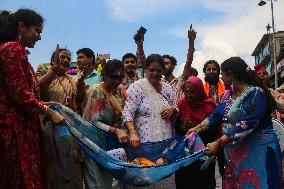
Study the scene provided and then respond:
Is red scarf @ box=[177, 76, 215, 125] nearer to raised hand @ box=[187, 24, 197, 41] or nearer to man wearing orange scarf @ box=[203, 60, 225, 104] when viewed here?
raised hand @ box=[187, 24, 197, 41]

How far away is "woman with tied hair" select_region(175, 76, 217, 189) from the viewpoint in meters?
5.53

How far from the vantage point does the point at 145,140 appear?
16.4 feet

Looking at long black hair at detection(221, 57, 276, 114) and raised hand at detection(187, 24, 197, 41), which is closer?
long black hair at detection(221, 57, 276, 114)

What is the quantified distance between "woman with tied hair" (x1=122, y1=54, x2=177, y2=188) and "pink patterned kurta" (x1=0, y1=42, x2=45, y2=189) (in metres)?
1.38

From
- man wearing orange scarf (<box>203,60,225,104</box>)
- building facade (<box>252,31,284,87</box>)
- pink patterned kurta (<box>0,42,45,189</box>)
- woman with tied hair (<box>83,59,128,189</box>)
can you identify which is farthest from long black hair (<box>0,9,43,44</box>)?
building facade (<box>252,31,284,87</box>)

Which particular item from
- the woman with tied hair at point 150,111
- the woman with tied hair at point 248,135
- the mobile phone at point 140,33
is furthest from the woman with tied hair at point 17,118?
the mobile phone at point 140,33

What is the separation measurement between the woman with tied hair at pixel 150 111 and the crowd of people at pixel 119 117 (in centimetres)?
1

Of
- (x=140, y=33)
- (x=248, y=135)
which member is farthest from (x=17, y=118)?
(x=140, y=33)

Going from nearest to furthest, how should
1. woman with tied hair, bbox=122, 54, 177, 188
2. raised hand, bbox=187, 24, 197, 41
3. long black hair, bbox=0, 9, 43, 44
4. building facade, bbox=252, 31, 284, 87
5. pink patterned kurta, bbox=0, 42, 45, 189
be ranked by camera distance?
pink patterned kurta, bbox=0, 42, 45, 189
long black hair, bbox=0, 9, 43, 44
woman with tied hair, bbox=122, 54, 177, 188
raised hand, bbox=187, 24, 197, 41
building facade, bbox=252, 31, 284, 87

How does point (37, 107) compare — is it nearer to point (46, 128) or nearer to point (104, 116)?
point (46, 128)

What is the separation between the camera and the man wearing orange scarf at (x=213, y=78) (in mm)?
6648

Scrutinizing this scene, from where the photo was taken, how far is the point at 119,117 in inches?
200

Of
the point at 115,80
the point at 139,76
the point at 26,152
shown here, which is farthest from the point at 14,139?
the point at 139,76

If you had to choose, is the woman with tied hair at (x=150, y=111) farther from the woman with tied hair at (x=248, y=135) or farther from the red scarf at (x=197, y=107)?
the woman with tied hair at (x=248, y=135)
